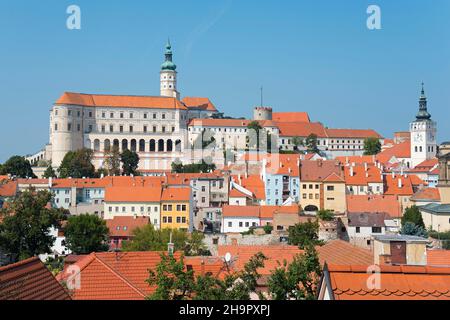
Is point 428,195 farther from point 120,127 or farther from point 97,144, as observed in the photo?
point 97,144

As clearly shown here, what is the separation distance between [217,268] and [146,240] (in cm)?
1398

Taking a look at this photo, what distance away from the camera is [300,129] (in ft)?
308

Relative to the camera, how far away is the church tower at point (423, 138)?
76.8m

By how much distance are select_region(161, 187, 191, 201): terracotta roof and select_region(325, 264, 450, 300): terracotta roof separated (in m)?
34.5

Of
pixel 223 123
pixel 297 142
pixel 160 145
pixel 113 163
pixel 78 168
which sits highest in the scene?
pixel 223 123

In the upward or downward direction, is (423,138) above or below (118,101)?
below

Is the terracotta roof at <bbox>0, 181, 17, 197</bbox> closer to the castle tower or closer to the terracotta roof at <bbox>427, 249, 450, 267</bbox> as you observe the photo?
the terracotta roof at <bbox>427, 249, 450, 267</bbox>

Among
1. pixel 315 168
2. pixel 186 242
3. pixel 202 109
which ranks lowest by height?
pixel 186 242

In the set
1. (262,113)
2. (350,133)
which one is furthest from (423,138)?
(262,113)

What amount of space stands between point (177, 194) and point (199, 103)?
6188cm

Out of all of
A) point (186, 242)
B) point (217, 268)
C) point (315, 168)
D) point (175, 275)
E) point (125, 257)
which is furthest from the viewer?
point (315, 168)
